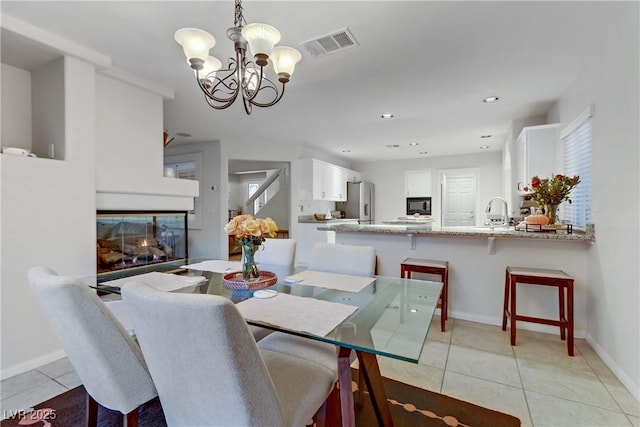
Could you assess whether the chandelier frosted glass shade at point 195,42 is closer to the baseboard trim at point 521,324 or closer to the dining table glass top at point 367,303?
the dining table glass top at point 367,303

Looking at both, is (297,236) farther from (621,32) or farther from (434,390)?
(621,32)

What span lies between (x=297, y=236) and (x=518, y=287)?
12.2ft

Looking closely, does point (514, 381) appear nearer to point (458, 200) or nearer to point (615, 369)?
point (615, 369)

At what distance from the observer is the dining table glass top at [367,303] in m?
1.03

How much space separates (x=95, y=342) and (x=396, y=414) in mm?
1501

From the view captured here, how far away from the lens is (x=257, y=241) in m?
1.67

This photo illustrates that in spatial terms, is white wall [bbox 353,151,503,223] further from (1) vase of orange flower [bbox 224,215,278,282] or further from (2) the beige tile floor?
(1) vase of orange flower [bbox 224,215,278,282]

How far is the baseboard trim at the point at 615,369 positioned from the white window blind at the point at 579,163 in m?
1.01

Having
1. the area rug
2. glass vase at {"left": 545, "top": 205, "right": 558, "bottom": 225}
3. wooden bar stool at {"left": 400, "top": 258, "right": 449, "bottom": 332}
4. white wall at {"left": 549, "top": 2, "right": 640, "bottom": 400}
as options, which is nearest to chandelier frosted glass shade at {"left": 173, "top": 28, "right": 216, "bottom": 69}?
the area rug

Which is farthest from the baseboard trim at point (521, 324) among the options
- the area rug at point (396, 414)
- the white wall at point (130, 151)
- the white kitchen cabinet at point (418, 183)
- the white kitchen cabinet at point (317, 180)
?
the white kitchen cabinet at point (418, 183)

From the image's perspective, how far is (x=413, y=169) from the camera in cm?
722

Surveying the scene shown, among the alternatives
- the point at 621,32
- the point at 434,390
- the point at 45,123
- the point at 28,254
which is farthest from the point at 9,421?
the point at 621,32

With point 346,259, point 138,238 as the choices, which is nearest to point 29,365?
point 138,238

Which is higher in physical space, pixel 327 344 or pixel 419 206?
pixel 419 206
